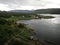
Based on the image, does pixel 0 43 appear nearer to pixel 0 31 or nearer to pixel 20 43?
pixel 20 43

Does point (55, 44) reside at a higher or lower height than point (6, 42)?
lower

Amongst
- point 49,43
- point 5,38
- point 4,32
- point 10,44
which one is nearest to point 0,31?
point 4,32

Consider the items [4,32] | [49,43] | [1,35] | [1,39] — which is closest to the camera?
[1,39]

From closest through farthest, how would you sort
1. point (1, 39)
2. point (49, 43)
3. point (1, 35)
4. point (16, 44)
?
1. point (16, 44)
2. point (1, 39)
3. point (1, 35)
4. point (49, 43)

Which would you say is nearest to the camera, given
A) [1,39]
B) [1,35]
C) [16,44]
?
[16,44]

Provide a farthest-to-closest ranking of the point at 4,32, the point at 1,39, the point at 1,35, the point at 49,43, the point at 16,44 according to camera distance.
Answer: the point at 49,43 < the point at 4,32 < the point at 1,35 < the point at 1,39 < the point at 16,44

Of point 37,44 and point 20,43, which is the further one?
Answer: point 37,44

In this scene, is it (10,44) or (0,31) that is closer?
(10,44)

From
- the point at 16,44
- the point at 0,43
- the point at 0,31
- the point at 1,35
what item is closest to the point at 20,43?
the point at 16,44

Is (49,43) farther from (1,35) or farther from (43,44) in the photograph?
(1,35)
